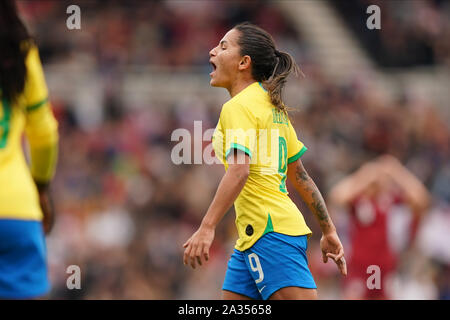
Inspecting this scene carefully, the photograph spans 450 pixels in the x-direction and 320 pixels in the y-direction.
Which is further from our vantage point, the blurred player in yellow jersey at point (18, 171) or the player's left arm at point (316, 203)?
the player's left arm at point (316, 203)

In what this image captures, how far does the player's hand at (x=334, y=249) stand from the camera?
5.03m

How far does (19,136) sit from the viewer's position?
369 centimetres

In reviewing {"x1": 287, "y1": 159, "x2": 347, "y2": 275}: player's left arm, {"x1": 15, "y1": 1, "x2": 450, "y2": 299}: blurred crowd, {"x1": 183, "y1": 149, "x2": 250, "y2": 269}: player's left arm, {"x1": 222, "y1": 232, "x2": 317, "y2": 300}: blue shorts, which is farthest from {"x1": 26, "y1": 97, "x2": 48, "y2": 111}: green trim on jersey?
{"x1": 15, "y1": 1, "x2": 450, "y2": 299}: blurred crowd

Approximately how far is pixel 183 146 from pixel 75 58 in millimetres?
4826

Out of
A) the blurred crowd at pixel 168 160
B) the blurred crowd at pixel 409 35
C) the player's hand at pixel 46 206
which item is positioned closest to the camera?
the player's hand at pixel 46 206

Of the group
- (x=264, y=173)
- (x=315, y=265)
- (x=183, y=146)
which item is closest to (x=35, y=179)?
(x=264, y=173)

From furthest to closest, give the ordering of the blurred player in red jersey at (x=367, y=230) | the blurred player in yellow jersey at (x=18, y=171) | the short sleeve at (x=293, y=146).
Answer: the blurred player in red jersey at (x=367, y=230), the short sleeve at (x=293, y=146), the blurred player in yellow jersey at (x=18, y=171)

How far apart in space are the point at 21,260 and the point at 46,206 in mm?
467

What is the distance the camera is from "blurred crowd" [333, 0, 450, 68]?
17.7 metres

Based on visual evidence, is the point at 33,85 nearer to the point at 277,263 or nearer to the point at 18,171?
the point at 18,171

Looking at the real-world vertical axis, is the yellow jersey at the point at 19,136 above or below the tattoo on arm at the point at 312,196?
above

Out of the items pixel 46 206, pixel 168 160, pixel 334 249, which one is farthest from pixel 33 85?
pixel 168 160

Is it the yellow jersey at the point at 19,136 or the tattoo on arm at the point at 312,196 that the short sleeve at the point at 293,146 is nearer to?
the tattoo on arm at the point at 312,196

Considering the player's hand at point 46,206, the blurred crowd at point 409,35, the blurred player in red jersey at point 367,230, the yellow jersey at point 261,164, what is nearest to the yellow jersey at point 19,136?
the player's hand at point 46,206
